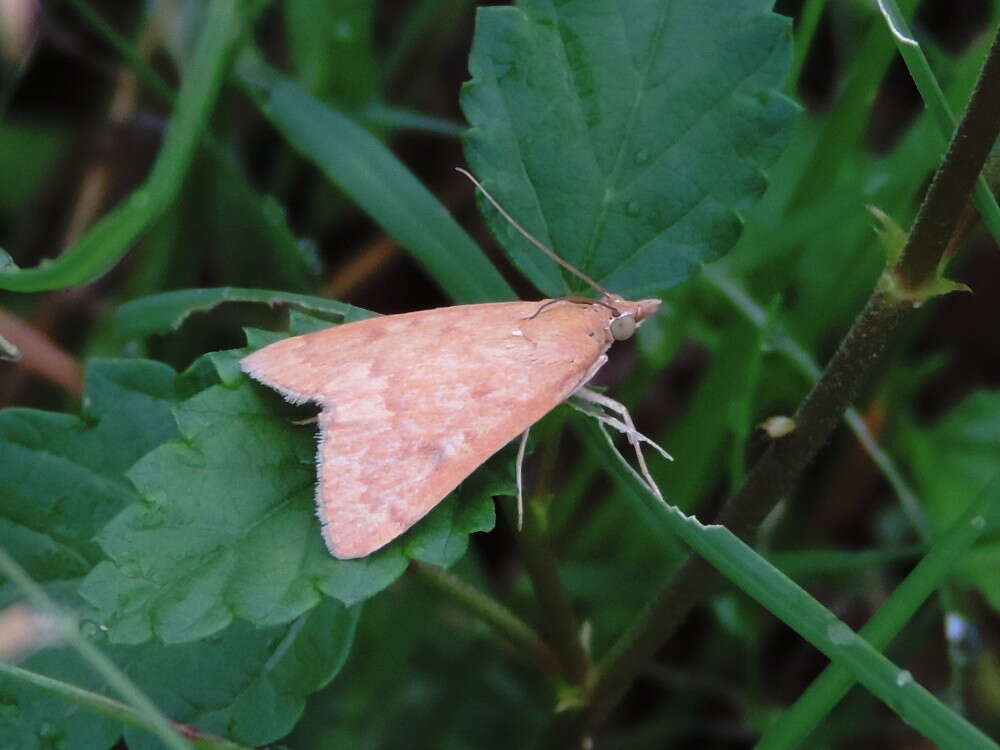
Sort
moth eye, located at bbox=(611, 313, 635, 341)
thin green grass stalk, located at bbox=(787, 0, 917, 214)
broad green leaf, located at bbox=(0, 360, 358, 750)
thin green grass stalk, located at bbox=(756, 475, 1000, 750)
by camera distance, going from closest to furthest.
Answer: thin green grass stalk, located at bbox=(756, 475, 1000, 750) < broad green leaf, located at bbox=(0, 360, 358, 750) < moth eye, located at bbox=(611, 313, 635, 341) < thin green grass stalk, located at bbox=(787, 0, 917, 214)

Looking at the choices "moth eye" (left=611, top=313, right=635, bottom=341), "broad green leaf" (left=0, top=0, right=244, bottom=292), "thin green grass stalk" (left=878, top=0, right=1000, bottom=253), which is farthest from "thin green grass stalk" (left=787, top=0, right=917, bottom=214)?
"broad green leaf" (left=0, top=0, right=244, bottom=292)

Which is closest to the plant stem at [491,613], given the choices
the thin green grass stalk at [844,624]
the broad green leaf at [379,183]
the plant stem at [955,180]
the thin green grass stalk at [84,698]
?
the thin green grass stalk at [844,624]

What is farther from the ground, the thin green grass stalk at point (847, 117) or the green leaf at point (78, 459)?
the green leaf at point (78, 459)

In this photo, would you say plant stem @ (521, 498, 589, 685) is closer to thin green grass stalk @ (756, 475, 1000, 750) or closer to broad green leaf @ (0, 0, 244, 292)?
thin green grass stalk @ (756, 475, 1000, 750)

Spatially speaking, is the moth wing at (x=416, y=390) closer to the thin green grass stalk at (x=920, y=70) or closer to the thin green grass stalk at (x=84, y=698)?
the thin green grass stalk at (x=84, y=698)

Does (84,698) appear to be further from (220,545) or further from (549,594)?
(549,594)

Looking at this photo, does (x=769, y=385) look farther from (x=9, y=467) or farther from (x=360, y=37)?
(x=9, y=467)

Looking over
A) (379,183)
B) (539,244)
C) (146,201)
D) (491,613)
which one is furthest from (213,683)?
(379,183)
